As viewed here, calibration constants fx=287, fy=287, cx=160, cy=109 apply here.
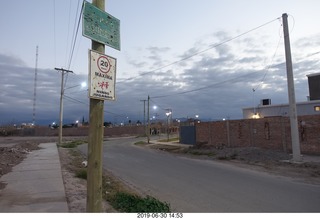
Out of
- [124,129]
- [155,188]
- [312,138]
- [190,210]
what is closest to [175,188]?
[155,188]

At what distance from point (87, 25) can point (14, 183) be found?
7.74m

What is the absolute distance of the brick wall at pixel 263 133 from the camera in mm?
20062

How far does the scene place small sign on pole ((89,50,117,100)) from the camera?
14.4 feet

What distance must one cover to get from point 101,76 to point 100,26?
87cm

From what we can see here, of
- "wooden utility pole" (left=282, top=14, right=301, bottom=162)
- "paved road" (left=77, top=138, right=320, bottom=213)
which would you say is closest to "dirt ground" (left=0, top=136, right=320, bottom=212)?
"wooden utility pole" (left=282, top=14, right=301, bottom=162)

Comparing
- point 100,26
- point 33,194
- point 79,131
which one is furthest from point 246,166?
point 79,131

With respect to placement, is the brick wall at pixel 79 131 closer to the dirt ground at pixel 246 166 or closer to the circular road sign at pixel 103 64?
the dirt ground at pixel 246 166

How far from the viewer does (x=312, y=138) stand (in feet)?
65.5

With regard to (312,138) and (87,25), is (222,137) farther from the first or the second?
(87,25)

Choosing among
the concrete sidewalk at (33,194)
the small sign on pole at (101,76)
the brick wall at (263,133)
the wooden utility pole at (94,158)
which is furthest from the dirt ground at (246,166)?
the small sign on pole at (101,76)

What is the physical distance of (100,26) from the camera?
472 centimetres

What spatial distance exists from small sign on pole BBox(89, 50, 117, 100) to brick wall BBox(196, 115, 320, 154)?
18896 millimetres

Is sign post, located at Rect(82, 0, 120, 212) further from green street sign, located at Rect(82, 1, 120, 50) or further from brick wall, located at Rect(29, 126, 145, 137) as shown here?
brick wall, located at Rect(29, 126, 145, 137)

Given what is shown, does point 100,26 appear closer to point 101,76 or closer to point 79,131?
point 101,76
